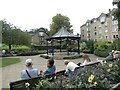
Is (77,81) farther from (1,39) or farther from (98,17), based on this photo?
(98,17)

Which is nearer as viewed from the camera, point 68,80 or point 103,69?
point 68,80

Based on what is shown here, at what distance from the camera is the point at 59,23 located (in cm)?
8012

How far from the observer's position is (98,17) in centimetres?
8344

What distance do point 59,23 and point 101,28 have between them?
43.8ft

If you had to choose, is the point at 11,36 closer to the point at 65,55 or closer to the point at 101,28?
the point at 65,55

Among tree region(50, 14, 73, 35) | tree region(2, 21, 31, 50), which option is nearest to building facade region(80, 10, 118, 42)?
tree region(50, 14, 73, 35)

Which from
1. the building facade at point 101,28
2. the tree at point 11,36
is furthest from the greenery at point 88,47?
the building facade at point 101,28

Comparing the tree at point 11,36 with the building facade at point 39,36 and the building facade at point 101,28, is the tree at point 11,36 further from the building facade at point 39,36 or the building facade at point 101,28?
the building facade at point 39,36

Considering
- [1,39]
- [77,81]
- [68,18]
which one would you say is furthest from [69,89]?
[68,18]

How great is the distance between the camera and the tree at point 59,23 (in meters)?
79.7

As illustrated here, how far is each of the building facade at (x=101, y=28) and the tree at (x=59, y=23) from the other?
9301 millimetres

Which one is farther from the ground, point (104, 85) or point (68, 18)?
point (68, 18)

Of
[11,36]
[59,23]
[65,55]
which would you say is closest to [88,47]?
[11,36]

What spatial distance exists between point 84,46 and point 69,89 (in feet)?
164
